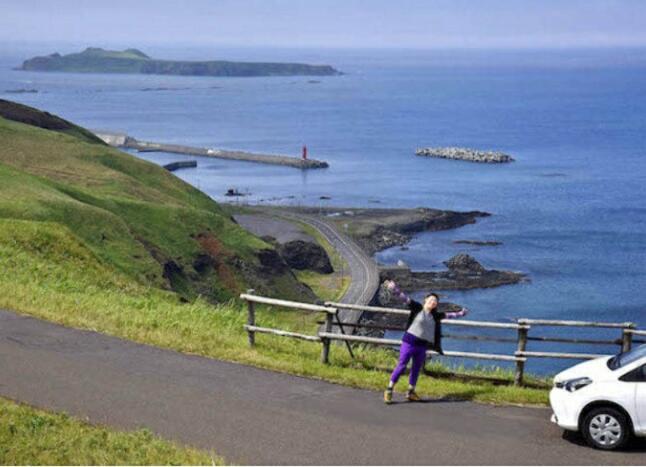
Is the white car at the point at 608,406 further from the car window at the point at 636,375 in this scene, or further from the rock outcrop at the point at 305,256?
the rock outcrop at the point at 305,256

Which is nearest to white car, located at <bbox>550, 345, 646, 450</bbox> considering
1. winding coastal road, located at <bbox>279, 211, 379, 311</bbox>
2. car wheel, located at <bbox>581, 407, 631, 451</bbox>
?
car wheel, located at <bbox>581, 407, 631, 451</bbox>

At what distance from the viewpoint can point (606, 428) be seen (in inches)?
562

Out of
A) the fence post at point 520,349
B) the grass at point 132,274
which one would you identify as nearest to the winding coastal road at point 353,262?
the grass at point 132,274

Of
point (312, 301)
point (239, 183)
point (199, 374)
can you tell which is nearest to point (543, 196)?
point (239, 183)

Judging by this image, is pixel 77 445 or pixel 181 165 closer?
pixel 77 445

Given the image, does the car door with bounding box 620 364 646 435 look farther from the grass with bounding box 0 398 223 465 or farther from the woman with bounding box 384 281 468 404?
the grass with bounding box 0 398 223 465

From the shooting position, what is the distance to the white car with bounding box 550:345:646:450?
1412cm

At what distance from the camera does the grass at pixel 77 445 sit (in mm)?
13172

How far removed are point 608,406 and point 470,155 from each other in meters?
182

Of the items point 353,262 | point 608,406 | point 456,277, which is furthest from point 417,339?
point 353,262

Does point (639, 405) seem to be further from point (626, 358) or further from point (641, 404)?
point (626, 358)

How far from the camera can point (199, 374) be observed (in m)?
17.8

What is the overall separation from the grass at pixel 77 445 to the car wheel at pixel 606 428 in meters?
5.08

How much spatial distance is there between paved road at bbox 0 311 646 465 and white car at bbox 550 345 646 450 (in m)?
0.26
